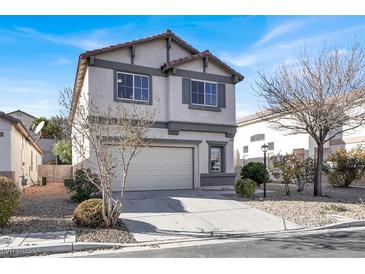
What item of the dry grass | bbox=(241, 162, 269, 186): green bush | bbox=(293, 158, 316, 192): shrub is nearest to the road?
the dry grass

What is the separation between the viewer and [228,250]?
7.62 meters

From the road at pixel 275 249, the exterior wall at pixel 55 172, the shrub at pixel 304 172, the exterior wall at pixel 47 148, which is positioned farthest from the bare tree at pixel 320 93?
the exterior wall at pixel 47 148

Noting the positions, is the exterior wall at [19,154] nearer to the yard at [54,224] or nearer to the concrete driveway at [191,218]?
the yard at [54,224]

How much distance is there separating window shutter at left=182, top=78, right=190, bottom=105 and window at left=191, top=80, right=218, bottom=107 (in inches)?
12.0

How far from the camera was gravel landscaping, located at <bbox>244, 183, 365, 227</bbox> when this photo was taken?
440 inches

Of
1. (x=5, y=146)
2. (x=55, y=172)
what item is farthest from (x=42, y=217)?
(x=55, y=172)

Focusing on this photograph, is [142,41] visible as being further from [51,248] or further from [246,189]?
[51,248]

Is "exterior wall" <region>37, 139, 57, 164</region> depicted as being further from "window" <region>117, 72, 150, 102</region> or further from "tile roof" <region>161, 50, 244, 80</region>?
"tile roof" <region>161, 50, 244, 80</region>

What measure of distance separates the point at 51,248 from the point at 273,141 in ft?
74.2

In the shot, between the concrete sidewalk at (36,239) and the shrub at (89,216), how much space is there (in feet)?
1.76

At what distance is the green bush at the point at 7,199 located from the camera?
9059mm

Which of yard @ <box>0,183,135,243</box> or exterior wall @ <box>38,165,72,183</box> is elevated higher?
exterior wall @ <box>38,165,72,183</box>
